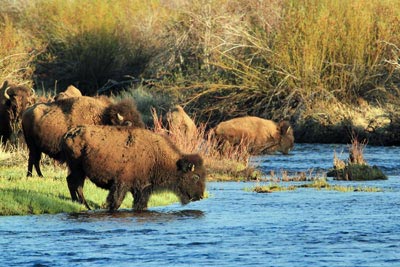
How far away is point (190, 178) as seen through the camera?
17219 mm

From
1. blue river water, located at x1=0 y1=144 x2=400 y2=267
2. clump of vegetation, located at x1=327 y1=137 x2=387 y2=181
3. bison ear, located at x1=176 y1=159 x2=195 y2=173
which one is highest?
bison ear, located at x1=176 y1=159 x2=195 y2=173

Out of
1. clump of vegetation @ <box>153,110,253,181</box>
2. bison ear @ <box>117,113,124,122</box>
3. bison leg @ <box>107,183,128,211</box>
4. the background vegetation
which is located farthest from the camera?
the background vegetation

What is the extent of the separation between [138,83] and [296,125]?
859 cm

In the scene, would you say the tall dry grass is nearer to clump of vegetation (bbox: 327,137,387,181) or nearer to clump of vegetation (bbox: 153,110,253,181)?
clump of vegetation (bbox: 153,110,253,181)

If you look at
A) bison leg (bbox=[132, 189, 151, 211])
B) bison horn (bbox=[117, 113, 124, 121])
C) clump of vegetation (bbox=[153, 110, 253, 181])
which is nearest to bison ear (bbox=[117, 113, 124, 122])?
bison horn (bbox=[117, 113, 124, 121])

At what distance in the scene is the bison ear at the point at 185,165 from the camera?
17062 mm

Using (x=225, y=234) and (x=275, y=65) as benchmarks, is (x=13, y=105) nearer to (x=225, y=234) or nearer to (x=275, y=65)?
(x=225, y=234)

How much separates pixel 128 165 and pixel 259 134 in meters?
14.8

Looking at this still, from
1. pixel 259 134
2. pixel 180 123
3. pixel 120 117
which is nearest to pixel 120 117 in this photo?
pixel 120 117

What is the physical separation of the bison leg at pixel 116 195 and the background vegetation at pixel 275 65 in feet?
52.4

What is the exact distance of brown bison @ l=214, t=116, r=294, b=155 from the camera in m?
30.3

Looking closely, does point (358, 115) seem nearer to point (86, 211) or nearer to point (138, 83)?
point (138, 83)

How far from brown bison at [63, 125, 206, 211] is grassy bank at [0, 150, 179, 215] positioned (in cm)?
36

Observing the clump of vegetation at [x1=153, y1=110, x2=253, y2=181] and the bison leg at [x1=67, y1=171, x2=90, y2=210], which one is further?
the clump of vegetation at [x1=153, y1=110, x2=253, y2=181]
